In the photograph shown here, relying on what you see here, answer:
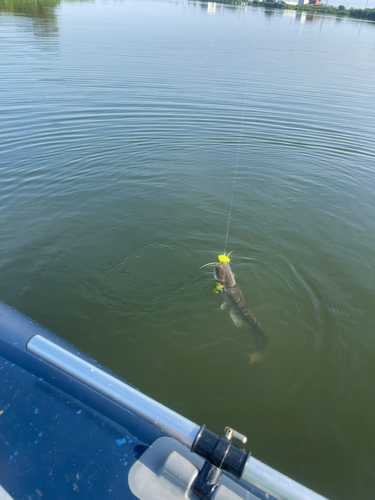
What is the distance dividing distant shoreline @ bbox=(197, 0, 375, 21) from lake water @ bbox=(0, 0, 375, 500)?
300ft

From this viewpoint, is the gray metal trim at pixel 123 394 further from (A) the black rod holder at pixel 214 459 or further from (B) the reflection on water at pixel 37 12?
(B) the reflection on water at pixel 37 12

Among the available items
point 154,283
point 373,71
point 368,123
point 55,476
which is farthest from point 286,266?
point 373,71

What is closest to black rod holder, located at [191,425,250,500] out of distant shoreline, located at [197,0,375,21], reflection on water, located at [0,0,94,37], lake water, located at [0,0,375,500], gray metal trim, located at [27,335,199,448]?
gray metal trim, located at [27,335,199,448]

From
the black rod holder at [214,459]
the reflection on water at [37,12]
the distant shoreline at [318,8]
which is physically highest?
the distant shoreline at [318,8]

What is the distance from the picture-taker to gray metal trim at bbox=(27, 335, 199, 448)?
2031mm

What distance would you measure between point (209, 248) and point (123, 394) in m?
5.45

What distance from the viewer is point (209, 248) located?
293 inches

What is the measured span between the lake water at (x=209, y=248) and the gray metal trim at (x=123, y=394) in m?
2.66

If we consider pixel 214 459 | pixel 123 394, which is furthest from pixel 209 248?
pixel 214 459

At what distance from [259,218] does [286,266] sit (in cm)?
191

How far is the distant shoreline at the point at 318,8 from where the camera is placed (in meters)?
82.8

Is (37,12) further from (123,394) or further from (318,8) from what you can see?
(318,8)

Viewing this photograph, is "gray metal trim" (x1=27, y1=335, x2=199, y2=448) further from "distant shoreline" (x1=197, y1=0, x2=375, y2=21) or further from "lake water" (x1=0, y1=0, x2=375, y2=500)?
"distant shoreline" (x1=197, y1=0, x2=375, y2=21)

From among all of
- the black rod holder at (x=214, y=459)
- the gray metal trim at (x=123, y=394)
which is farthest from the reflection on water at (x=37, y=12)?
the black rod holder at (x=214, y=459)
